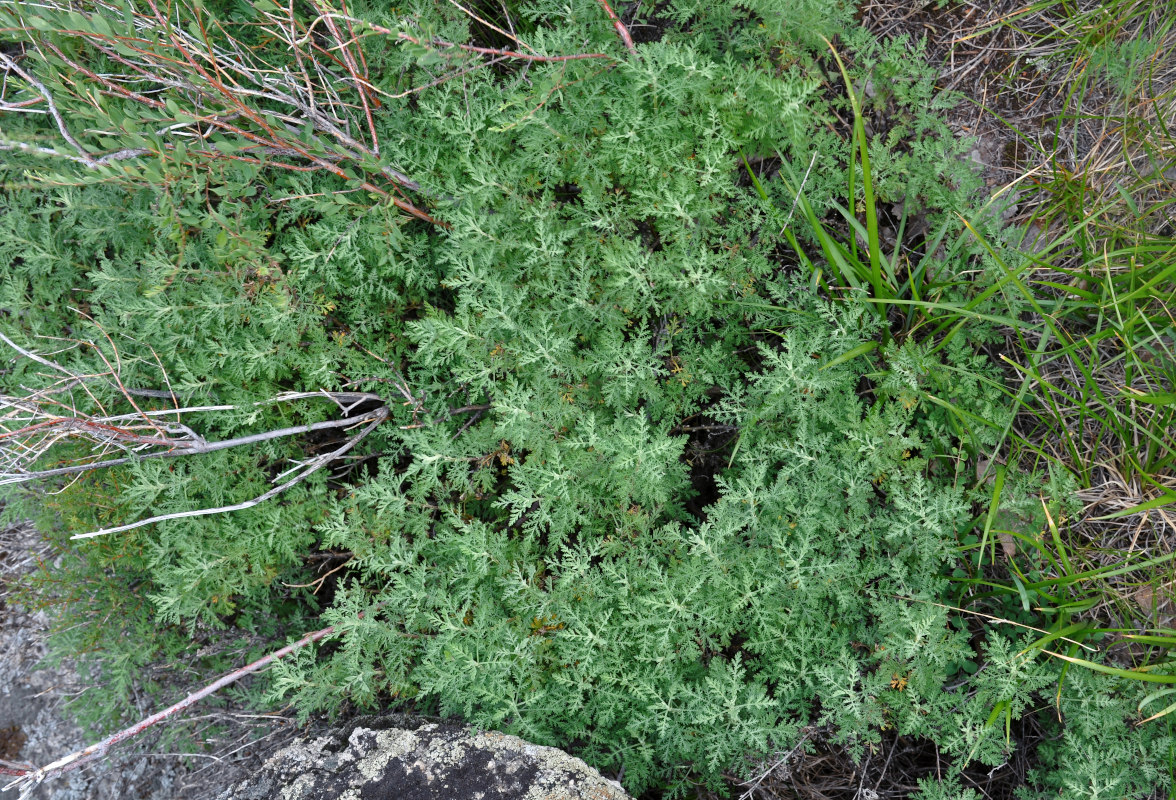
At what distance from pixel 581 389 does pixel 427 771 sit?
1979 millimetres

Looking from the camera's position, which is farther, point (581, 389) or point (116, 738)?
point (581, 389)

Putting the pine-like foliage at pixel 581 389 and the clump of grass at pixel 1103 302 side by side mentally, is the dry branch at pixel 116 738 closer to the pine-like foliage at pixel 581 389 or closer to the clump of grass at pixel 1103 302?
the pine-like foliage at pixel 581 389

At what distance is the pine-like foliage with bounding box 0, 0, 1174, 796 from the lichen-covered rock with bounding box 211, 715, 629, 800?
18 cm

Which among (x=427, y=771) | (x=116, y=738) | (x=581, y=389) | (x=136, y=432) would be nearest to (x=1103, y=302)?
(x=581, y=389)

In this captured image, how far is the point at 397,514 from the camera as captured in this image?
3770 millimetres

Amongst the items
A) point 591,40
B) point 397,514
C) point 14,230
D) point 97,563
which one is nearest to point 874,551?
point 397,514

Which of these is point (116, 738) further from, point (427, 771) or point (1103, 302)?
point (1103, 302)

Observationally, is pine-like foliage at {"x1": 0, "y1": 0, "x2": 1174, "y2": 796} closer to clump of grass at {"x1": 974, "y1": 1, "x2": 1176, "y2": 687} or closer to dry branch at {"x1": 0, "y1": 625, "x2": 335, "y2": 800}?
dry branch at {"x1": 0, "y1": 625, "x2": 335, "y2": 800}

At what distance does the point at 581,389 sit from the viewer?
3.68m

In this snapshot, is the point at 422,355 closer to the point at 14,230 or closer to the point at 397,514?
the point at 397,514

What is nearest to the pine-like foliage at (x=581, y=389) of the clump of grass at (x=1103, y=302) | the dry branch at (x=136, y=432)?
the dry branch at (x=136, y=432)

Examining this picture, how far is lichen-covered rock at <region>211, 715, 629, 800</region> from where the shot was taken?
3066mm

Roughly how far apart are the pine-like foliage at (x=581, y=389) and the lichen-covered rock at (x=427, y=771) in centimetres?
18

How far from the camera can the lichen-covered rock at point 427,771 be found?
3.07 metres
